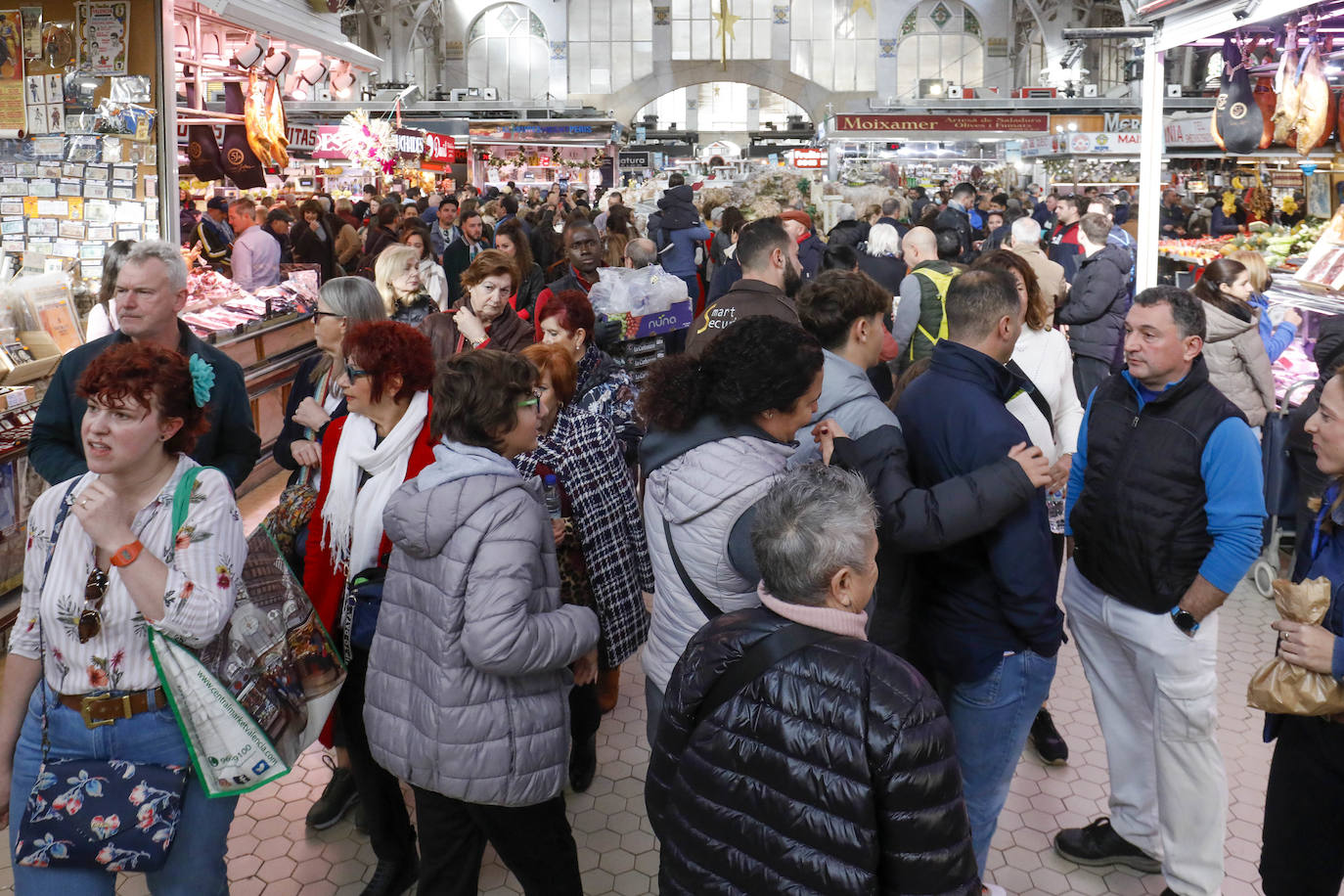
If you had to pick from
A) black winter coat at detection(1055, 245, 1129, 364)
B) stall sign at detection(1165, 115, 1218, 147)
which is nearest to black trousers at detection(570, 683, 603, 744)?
black winter coat at detection(1055, 245, 1129, 364)

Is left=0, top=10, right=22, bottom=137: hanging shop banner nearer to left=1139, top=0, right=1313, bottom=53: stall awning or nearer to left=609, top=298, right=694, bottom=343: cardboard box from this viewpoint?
left=609, top=298, right=694, bottom=343: cardboard box

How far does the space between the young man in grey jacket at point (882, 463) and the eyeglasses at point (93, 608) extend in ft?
4.11

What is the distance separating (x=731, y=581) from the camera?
207cm

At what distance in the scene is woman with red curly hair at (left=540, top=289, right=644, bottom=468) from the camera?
136 inches

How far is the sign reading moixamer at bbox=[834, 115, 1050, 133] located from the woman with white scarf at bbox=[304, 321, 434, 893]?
16.6 metres

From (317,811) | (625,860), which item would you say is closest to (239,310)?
(317,811)

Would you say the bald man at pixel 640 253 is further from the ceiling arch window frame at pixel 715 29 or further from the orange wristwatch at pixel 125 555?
the ceiling arch window frame at pixel 715 29

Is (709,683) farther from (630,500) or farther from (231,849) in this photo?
(231,849)

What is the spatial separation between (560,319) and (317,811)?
1.61 metres

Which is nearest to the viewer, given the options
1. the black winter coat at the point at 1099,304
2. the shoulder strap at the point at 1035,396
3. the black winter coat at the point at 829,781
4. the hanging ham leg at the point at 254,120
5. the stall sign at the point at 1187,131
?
the black winter coat at the point at 829,781

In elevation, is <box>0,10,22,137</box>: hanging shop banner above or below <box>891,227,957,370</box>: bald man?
above

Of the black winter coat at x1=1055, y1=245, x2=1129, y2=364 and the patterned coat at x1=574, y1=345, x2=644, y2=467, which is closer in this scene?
the patterned coat at x1=574, y1=345, x2=644, y2=467

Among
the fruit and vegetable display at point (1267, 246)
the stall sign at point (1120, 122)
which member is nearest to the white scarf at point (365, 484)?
the fruit and vegetable display at point (1267, 246)

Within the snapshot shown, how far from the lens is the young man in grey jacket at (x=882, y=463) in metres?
2.07
